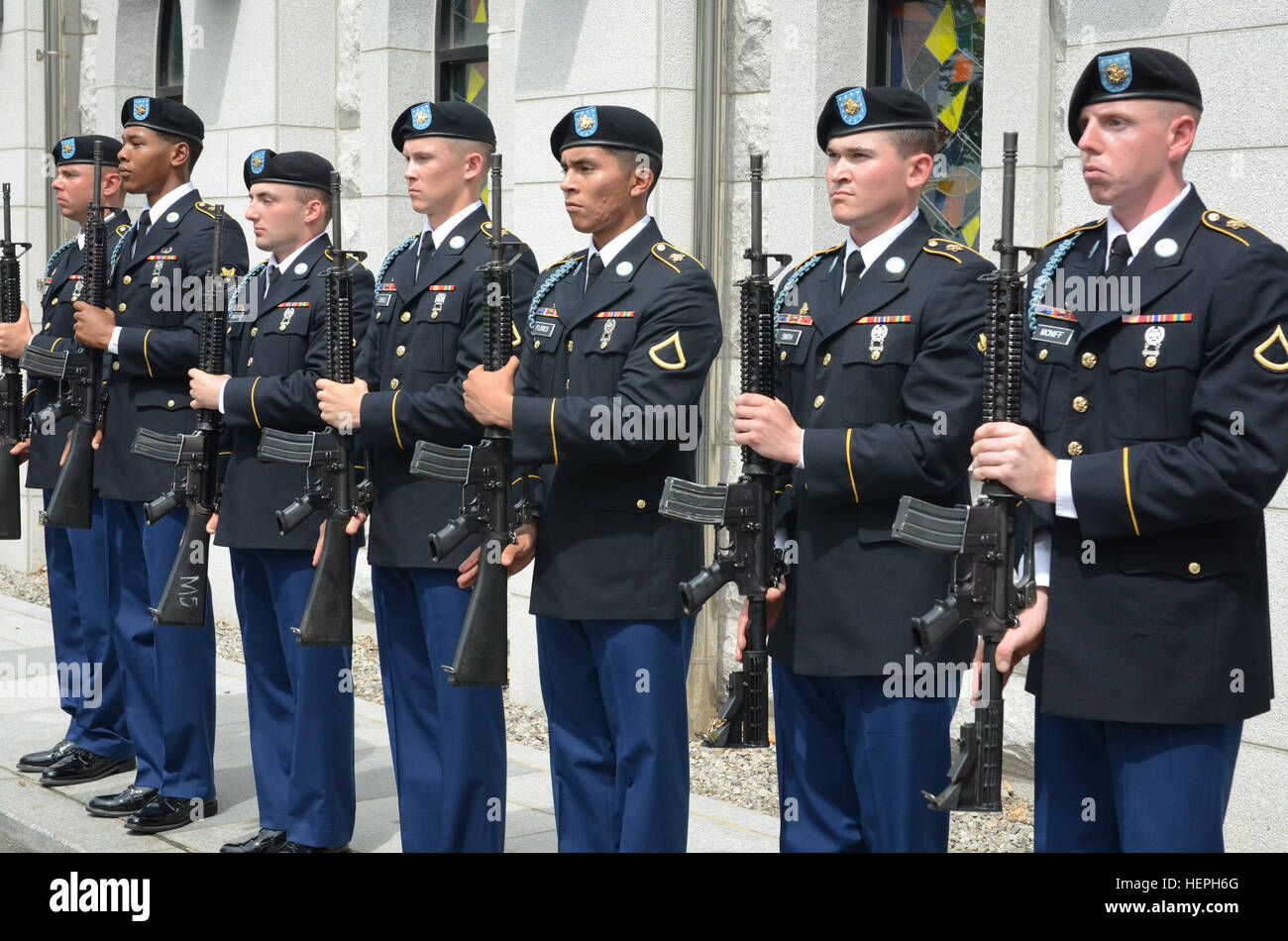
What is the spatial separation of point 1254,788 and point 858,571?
7.33ft

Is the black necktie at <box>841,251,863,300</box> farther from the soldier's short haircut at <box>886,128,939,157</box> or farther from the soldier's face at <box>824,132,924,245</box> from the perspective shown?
the soldier's short haircut at <box>886,128,939,157</box>

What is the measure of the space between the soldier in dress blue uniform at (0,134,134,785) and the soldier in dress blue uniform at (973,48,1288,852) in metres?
4.34

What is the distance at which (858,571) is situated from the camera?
13.0 ft

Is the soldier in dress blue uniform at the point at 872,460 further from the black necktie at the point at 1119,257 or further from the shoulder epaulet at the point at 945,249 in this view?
the black necktie at the point at 1119,257

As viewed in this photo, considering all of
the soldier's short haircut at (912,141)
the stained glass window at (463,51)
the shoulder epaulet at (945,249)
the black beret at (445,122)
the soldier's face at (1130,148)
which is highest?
the stained glass window at (463,51)

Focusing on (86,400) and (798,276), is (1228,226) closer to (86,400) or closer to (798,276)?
(798,276)

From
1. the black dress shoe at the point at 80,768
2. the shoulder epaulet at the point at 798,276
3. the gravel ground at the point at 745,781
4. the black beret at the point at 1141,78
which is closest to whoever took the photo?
the black beret at the point at 1141,78

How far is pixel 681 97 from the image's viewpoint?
712 centimetres

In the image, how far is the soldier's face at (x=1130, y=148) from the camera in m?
3.41

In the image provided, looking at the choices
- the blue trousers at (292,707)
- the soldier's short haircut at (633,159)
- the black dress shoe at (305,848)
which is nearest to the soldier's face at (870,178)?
the soldier's short haircut at (633,159)

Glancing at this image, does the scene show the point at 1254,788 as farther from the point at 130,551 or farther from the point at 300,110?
the point at 300,110

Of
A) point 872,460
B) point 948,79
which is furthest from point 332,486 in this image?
point 948,79

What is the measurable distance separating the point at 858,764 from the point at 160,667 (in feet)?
9.85

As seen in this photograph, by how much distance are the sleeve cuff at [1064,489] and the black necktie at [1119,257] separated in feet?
1.37
